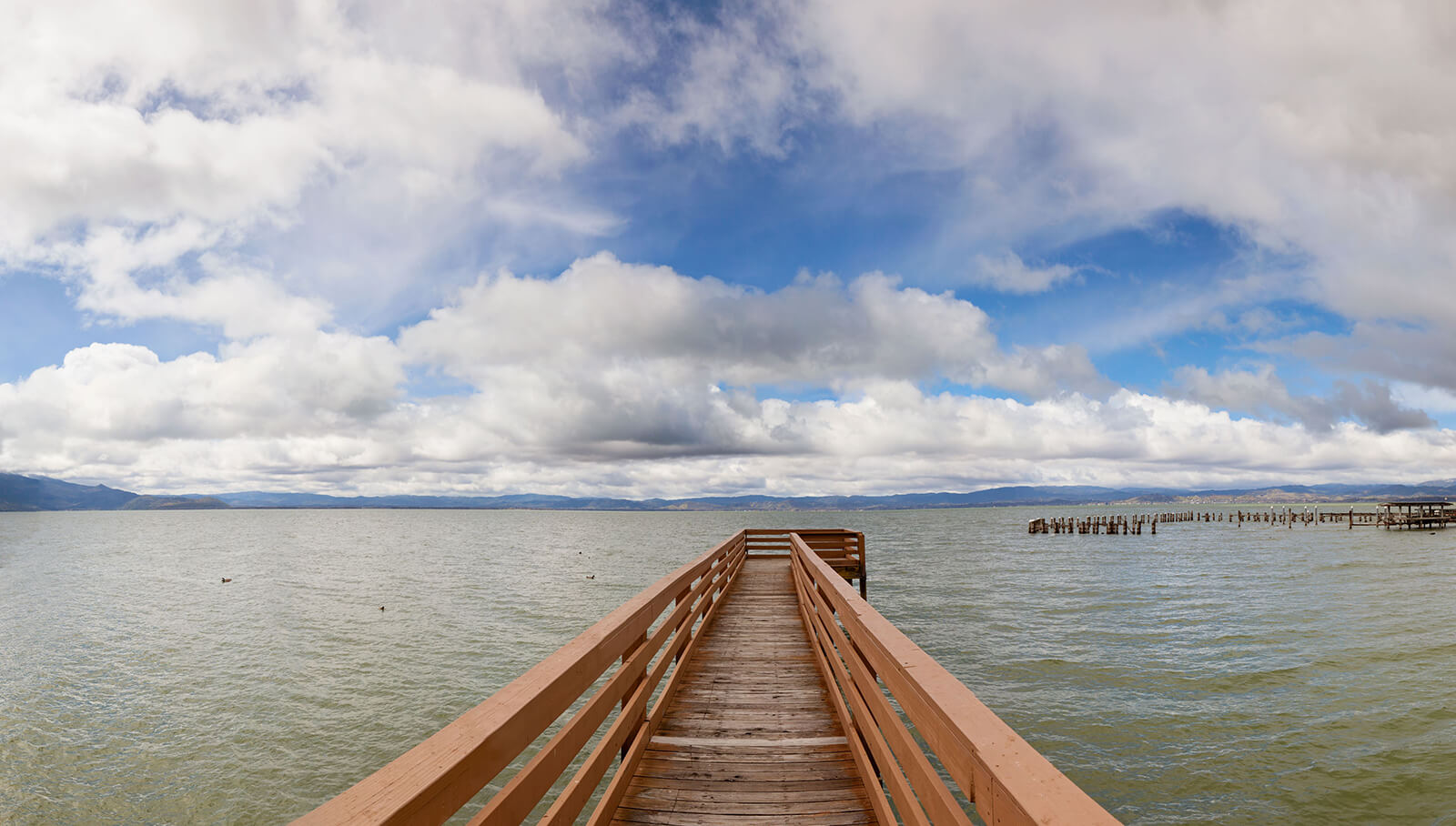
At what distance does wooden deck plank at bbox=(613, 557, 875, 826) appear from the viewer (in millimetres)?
3965

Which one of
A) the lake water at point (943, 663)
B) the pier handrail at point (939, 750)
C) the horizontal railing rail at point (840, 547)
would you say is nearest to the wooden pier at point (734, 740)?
the pier handrail at point (939, 750)

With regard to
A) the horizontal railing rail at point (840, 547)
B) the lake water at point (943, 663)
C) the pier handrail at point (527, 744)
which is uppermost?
the pier handrail at point (527, 744)

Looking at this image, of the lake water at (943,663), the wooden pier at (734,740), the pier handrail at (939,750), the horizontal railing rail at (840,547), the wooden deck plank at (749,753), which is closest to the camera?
the pier handrail at (939,750)

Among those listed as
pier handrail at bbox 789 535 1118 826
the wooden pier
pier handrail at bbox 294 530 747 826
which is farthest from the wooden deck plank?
pier handrail at bbox 294 530 747 826

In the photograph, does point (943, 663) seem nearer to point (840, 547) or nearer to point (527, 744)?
point (840, 547)

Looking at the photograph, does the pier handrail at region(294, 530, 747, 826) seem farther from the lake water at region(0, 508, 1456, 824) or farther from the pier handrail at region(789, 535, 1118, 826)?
the lake water at region(0, 508, 1456, 824)

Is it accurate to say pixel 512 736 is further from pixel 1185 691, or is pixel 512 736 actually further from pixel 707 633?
pixel 1185 691

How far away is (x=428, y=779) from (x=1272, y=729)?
13.8 m

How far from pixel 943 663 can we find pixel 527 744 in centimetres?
1601

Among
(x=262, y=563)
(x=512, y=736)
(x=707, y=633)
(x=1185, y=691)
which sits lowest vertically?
(x=262, y=563)

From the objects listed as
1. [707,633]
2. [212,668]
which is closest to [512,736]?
[707,633]

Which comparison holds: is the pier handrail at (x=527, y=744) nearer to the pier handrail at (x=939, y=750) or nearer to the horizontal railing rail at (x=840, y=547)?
the pier handrail at (x=939, y=750)

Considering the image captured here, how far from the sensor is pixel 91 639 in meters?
20.8

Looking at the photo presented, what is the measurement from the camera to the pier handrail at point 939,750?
4.90ft
